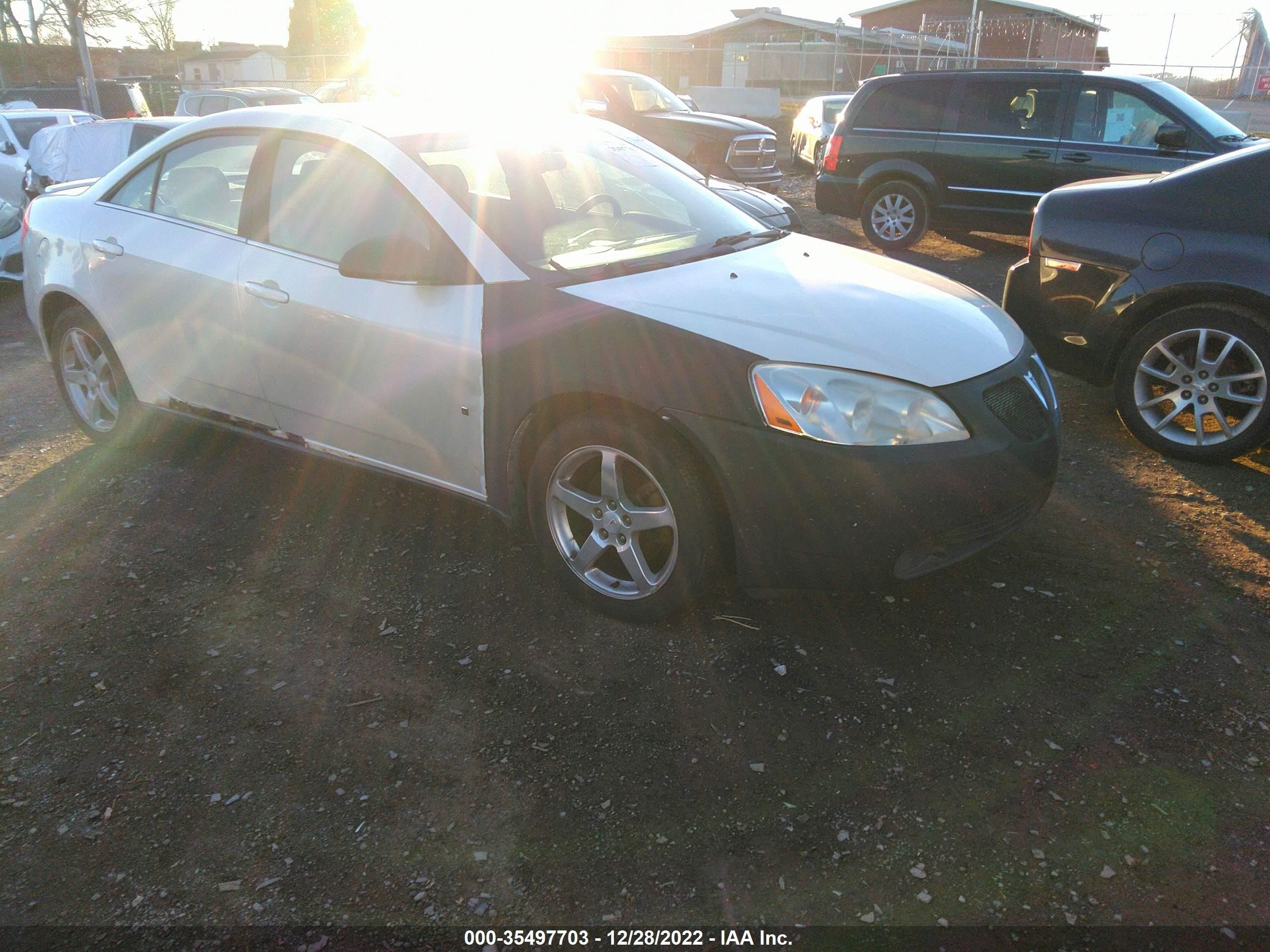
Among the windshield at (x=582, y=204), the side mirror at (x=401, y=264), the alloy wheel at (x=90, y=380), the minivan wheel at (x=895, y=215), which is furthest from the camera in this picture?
the minivan wheel at (x=895, y=215)

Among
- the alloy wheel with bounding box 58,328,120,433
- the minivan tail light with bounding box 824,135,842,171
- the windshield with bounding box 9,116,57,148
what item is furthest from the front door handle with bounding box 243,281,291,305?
the windshield with bounding box 9,116,57,148

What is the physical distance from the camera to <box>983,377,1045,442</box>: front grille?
311cm

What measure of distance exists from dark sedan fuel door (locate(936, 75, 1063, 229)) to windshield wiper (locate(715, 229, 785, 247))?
6.13 m

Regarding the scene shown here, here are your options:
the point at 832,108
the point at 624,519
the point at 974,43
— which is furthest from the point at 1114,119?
the point at 974,43

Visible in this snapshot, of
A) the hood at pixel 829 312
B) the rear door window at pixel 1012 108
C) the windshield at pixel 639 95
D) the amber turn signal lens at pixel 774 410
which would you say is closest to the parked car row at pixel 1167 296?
the hood at pixel 829 312

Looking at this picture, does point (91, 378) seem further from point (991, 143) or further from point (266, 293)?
point (991, 143)

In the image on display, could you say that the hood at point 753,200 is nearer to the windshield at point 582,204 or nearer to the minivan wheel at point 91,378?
the windshield at point 582,204

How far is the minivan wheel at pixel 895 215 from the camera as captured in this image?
10.2 m

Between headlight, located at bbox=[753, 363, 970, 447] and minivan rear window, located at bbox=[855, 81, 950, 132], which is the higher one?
minivan rear window, located at bbox=[855, 81, 950, 132]

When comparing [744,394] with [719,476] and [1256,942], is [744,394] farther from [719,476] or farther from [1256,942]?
[1256,942]

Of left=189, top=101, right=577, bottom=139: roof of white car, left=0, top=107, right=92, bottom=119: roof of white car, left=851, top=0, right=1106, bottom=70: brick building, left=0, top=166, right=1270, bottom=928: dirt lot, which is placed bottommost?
left=0, top=166, right=1270, bottom=928: dirt lot

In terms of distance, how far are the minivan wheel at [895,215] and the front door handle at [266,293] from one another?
8.00m

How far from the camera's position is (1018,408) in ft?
10.5

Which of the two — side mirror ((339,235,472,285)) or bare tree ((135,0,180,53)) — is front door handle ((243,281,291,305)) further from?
bare tree ((135,0,180,53))
